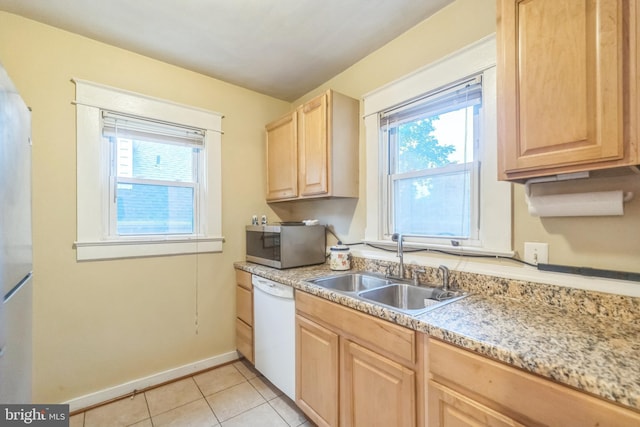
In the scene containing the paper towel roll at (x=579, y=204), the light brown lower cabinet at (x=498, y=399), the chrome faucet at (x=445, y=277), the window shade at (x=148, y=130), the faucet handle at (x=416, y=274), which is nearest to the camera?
the light brown lower cabinet at (x=498, y=399)

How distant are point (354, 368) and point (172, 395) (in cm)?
152

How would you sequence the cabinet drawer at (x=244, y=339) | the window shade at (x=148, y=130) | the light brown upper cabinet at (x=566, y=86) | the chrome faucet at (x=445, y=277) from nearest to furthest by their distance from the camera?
1. the light brown upper cabinet at (x=566, y=86)
2. the chrome faucet at (x=445, y=277)
3. the window shade at (x=148, y=130)
4. the cabinet drawer at (x=244, y=339)

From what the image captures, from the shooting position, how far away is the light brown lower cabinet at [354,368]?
3.68 feet

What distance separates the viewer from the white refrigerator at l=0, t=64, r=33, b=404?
0.84 m

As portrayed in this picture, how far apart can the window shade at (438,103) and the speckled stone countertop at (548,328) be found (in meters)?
0.99

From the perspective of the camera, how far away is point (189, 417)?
1.78 m

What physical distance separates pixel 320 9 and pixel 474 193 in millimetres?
1401

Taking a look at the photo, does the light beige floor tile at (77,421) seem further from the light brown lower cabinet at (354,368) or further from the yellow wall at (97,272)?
the light brown lower cabinet at (354,368)

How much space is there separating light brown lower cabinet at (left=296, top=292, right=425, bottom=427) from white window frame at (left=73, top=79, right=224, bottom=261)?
49.3 inches

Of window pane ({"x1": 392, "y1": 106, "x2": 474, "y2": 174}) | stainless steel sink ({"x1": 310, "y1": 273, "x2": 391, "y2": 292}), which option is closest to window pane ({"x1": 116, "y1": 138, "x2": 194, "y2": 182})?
stainless steel sink ({"x1": 310, "y1": 273, "x2": 391, "y2": 292})

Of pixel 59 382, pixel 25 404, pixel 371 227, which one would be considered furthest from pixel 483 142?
pixel 59 382

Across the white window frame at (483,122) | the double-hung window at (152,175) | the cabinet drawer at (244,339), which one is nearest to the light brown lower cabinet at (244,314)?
the cabinet drawer at (244,339)

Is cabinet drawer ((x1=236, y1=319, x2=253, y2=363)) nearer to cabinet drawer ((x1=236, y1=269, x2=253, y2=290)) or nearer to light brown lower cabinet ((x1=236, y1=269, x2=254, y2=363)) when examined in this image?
Answer: light brown lower cabinet ((x1=236, y1=269, x2=254, y2=363))

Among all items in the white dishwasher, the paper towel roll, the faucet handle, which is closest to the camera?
the paper towel roll
